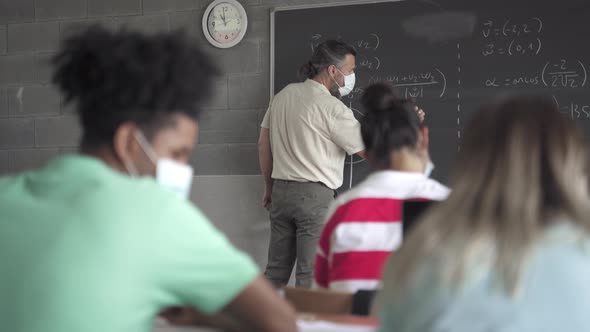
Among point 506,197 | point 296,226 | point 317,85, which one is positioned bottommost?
point 296,226

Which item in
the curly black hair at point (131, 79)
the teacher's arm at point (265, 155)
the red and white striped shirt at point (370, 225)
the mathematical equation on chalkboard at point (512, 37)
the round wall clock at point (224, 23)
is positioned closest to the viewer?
the curly black hair at point (131, 79)

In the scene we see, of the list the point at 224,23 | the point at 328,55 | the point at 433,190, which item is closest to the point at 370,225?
the point at 433,190

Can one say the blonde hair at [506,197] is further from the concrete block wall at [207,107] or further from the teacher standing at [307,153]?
the concrete block wall at [207,107]

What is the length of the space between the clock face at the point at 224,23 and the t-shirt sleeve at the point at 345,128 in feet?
3.20

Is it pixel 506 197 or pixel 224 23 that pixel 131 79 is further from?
pixel 224 23

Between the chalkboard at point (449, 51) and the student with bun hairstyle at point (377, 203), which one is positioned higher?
the chalkboard at point (449, 51)

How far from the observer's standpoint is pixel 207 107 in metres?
3.80

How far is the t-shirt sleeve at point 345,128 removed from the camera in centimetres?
338

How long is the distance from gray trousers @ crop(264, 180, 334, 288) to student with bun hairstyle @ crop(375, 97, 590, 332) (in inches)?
96.8

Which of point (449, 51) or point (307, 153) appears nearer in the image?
point (307, 153)

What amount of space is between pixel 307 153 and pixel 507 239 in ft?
8.49

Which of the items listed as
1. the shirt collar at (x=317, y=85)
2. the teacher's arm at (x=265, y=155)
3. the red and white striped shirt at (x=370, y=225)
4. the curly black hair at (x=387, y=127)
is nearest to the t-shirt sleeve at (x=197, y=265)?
the red and white striped shirt at (x=370, y=225)

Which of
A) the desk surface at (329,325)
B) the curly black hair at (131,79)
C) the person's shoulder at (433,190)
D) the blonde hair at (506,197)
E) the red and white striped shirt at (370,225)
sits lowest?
the desk surface at (329,325)

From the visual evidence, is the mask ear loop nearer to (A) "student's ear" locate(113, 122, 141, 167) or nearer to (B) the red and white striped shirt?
(A) "student's ear" locate(113, 122, 141, 167)
